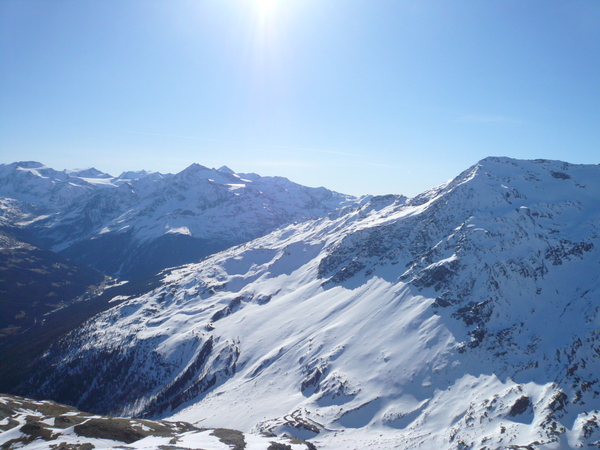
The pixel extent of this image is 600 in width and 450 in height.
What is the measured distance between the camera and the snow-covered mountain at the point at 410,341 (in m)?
80.1

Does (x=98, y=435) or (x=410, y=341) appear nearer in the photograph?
(x=98, y=435)

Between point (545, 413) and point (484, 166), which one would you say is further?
point (484, 166)

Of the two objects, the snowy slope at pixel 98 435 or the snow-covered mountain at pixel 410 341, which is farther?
the snow-covered mountain at pixel 410 341

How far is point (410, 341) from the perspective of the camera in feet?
363

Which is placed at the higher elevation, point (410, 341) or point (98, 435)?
point (98, 435)

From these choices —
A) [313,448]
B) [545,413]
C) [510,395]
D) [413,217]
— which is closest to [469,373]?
[510,395]

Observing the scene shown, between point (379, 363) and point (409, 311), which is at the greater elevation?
point (409, 311)

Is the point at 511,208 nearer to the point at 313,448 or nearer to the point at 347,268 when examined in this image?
the point at 347,268

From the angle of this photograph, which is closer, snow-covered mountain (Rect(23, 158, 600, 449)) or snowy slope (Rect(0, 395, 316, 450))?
snowy slope (Rect(0, 395, 316, 450))

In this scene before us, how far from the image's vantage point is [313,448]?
258 feet

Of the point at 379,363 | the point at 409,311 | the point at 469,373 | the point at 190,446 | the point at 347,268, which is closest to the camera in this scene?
the point at 190,446

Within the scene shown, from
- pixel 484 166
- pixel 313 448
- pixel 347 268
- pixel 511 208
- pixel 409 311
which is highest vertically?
pixel 484 166

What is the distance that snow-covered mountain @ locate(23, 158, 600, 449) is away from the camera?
80062 mm

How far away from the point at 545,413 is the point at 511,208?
93109mm
